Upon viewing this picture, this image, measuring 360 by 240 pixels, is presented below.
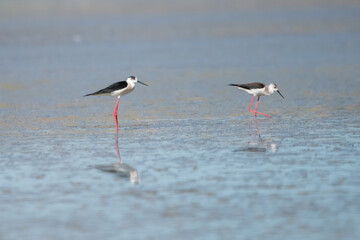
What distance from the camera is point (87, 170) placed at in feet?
29.3

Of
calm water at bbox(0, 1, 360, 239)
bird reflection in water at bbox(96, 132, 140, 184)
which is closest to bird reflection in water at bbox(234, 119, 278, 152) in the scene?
calm water at bbox(0, 1, 360, 239)

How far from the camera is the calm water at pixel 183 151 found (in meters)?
6.68

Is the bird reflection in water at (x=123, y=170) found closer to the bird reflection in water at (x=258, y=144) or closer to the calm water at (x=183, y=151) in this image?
the calm water at (x=183, y=151)

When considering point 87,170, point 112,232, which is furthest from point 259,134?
point 112,232

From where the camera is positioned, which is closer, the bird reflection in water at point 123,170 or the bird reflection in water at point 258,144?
the bird reflection in water at point 123,170

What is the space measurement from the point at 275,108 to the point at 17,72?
38.7 ft

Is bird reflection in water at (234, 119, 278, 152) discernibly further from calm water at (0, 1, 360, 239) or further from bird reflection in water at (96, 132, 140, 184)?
bird reflection in water at (96, 132, 140, 184)

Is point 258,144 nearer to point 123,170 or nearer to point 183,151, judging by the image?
point 183,151

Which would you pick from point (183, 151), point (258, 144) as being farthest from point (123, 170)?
point (258, 144)

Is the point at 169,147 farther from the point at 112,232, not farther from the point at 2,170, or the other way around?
the point at 112,232

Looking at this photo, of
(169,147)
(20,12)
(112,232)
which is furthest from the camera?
(20,12)

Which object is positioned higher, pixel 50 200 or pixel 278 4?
pixel 278 4

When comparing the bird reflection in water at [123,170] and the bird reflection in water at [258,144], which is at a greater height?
the bird reflection in water at [258,144]

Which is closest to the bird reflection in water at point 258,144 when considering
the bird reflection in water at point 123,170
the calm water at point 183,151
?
the calm water at point 183,151
